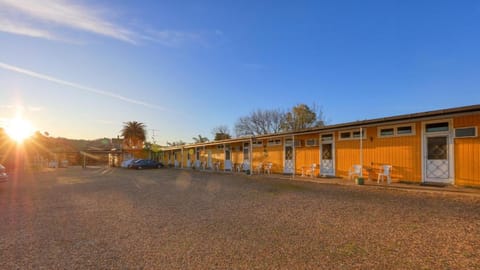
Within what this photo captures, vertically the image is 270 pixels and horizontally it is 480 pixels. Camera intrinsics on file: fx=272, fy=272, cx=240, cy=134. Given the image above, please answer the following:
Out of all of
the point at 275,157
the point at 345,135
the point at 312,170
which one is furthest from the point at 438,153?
the point at 275,157

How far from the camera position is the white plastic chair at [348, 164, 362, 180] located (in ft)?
40.1

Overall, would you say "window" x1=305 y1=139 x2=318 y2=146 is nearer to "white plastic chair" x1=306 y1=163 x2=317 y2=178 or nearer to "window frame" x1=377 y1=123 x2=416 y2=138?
"white plastic chair" x1=306 y1=163 x2=317 y2=178

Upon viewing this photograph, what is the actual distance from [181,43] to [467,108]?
39.0 ft

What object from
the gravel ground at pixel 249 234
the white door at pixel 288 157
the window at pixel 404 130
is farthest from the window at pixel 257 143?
the gravel ground at pixel 249 234

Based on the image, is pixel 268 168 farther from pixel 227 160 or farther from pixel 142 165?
pixel 142 165

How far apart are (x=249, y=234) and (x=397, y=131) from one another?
30.4 ft

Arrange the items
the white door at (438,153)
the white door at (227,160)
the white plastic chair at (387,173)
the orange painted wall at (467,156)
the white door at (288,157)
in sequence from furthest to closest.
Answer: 1. the white door at (227,160)
2. the white door at (288,157)
3. the white plastic chair at (387,173)
4. the white door at (438,153)
5. the orange painted wall at (467,156)

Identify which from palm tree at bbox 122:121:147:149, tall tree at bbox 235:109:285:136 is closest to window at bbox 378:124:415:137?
tall tree at bbox 235:109:285:136

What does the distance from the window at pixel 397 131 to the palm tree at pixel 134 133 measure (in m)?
41.7

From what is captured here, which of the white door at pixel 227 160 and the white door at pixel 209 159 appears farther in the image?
the white door at pixel 209 159

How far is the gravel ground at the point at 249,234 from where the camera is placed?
11.8 feet

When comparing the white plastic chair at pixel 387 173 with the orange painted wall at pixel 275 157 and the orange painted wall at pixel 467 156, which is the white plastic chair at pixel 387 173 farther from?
the orange painted wall at pixel 275 157

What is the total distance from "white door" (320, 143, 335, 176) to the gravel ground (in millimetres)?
6037

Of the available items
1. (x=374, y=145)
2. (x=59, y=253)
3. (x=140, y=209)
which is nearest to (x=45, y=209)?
(x=140, y=209)
